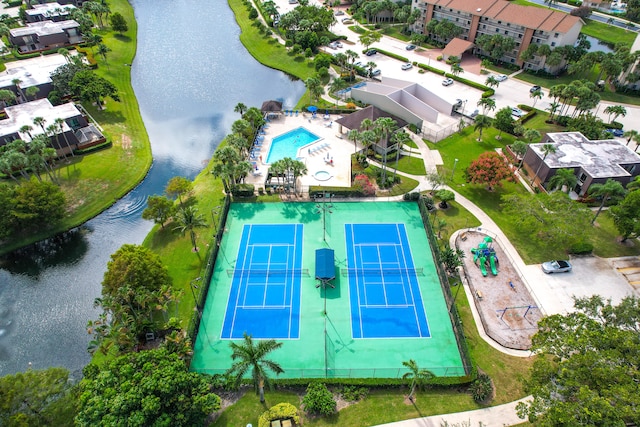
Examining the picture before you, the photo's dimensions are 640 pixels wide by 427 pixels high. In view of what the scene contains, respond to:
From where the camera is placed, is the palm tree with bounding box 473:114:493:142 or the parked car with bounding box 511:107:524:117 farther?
the parked car with bounding box 511:107:524:117

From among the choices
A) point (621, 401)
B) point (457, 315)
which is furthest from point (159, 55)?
point (621, 401)

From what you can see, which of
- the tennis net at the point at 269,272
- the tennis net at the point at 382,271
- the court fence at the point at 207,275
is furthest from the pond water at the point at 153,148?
the tennis net at the point at 382,271

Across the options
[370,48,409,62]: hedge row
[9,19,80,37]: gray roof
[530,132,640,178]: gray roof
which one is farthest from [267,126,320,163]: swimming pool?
[9,19,80,37]: gray roof

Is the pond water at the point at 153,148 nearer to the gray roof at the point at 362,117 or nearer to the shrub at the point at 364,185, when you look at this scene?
the gray roof at the point at 362,117

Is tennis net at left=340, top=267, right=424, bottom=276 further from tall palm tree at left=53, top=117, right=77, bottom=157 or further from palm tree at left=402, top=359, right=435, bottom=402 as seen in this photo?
tall palm tree at left=53, top=117, right=77, bottom=157

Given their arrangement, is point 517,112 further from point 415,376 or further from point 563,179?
point 415,376
